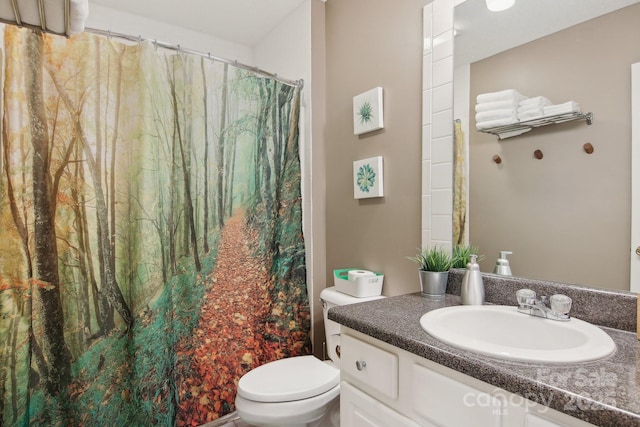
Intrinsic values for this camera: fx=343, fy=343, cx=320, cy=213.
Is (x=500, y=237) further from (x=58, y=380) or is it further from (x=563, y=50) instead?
(x=58, y=380)

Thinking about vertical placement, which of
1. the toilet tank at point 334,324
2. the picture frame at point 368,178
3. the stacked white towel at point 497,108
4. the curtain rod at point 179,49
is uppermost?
the curtain rod at point 179,49

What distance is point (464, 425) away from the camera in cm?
74

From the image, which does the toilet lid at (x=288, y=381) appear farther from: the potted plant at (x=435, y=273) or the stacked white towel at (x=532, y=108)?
the stacked white towel at (x=532, y=108)

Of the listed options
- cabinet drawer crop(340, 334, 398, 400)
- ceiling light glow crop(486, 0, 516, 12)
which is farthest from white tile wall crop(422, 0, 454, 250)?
cabinet drawer crop(340, 334, 398, 400)

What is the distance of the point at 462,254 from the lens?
136cm

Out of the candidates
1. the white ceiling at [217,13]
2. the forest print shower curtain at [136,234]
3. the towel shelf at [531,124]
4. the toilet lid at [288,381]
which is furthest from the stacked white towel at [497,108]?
the white ceiling at [217,13]

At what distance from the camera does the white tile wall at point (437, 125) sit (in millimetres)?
1413

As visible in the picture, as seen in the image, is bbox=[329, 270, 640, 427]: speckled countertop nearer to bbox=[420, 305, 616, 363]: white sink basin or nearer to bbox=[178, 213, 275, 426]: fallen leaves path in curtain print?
bbox=[420, 305, 616, 363]: white sink basin

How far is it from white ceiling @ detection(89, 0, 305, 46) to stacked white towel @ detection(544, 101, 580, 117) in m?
1.63

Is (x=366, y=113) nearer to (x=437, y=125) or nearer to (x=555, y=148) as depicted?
(x=437, y=125)

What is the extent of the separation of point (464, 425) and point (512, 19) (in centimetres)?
130

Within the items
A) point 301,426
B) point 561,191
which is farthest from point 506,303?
point 301,426

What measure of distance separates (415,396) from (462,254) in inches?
26.6

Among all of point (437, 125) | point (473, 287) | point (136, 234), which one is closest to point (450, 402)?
point (473, 287)
